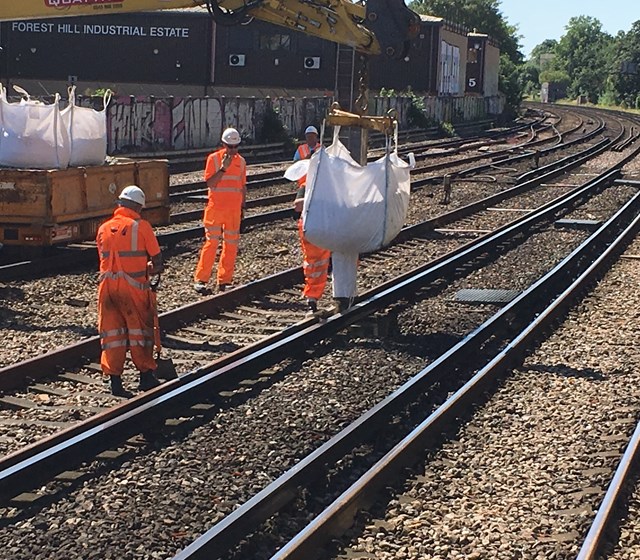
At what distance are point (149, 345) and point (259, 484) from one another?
211 centimetres

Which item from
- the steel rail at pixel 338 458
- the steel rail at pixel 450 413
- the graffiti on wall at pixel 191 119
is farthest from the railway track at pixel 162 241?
the graffiti on wall at pixel 191 119

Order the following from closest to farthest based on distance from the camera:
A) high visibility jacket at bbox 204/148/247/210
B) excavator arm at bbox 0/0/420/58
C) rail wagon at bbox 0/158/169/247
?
high visibility jacket at bbox 204/148/247/210, rail wagon at bbox 0/158/169/247, excavator arm at bbox 0/0/420/58

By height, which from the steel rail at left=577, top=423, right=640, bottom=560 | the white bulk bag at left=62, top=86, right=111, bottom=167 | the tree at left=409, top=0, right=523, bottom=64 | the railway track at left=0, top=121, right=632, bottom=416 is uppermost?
the tree at left=409, top=0, right=523, bottom=64

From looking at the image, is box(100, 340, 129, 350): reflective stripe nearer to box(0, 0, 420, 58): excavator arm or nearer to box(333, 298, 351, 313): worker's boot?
box(333, 298, 351, 313): worker's boot

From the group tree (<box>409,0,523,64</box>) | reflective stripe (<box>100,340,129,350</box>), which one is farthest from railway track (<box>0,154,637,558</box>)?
tree (<box>409,0,523,64</box>)

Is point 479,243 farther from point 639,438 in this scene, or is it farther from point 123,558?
point 123,558

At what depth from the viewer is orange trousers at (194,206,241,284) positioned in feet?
40.7

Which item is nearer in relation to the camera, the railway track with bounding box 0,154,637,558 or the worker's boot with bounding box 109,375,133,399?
the railway track with bounding box 0,154,637,558

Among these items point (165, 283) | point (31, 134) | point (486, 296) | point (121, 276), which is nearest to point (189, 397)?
point (121, 276)

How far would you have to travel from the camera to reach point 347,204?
1070 cm

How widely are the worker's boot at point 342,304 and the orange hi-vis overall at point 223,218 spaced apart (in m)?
1.60

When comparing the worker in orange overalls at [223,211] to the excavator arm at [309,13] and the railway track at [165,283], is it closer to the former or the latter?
the railway track at [165,283]

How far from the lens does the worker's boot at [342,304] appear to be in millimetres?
11266

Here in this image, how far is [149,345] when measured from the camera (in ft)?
28.6
